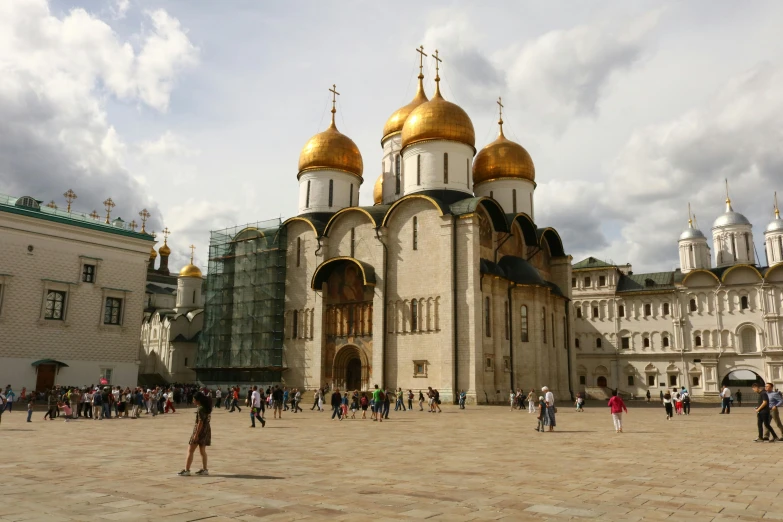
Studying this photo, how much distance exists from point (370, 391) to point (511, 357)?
328 inches

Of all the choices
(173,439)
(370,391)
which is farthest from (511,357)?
(173,439)

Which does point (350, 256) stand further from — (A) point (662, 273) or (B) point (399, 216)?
(A) point (662, 273)

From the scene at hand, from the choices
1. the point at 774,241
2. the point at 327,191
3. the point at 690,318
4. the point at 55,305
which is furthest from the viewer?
the point at 774,241

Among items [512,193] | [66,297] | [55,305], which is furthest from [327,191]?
[55,305]

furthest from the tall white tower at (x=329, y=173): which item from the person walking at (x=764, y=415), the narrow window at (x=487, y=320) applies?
the person walking at (x=764, y=415)

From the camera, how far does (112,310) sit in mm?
34438

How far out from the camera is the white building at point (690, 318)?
163 feet

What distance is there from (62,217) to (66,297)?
174 inches

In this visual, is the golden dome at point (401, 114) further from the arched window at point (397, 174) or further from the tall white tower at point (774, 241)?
the tall white tower at point (774, 241)

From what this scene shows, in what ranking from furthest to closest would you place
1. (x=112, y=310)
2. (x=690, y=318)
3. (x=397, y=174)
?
1. (x=690, y=318)
2. (x=397, y=174)
3. (x=112, y=310)

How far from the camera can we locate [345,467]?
10352mm

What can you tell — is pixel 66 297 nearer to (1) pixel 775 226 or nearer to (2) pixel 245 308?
(2) pixel 245 308

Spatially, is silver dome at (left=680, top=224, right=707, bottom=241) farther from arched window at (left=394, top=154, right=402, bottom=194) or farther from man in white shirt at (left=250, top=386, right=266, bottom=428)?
man in white shirt at (left=250, top=386, right=266, bottom=428)

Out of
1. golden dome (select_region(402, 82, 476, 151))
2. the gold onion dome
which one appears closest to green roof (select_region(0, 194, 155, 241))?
the gold onion dome
